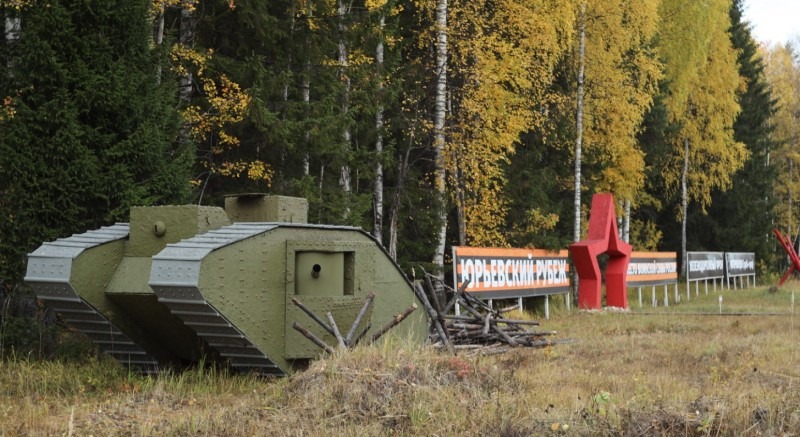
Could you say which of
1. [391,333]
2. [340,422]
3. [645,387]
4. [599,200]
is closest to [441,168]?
[599,200]

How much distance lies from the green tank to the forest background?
1.74m

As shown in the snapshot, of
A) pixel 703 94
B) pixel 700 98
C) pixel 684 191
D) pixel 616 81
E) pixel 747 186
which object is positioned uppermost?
pixel 703 94

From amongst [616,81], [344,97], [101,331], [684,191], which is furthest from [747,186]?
[101,331]

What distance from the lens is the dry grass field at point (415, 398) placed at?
6758 millimetres

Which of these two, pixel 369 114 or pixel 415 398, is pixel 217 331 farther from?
pixel 369 114

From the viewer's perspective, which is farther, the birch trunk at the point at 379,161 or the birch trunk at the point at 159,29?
the birch trunk at the point at 379,161

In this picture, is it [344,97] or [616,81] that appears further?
[616,81]

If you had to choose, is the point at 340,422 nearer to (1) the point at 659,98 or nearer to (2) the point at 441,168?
(2) the point at 441,168

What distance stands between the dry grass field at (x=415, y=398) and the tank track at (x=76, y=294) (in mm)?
273

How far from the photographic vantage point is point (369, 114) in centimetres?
1877

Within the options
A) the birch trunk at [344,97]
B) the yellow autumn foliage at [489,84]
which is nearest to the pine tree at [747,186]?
the yellow autumn foliage at [489,84]

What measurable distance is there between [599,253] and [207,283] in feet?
50.2

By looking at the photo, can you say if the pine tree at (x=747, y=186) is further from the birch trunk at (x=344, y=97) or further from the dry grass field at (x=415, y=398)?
the dry grass field at (x=415, y=398)

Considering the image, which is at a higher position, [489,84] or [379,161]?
[489,84]
